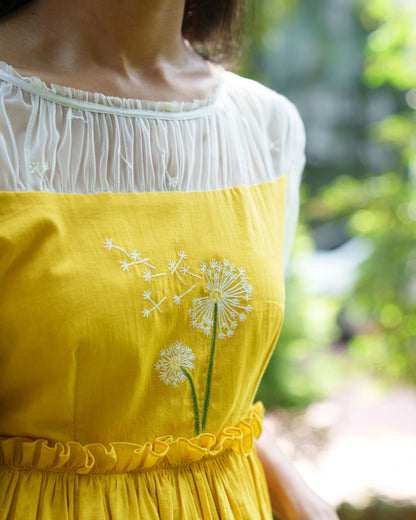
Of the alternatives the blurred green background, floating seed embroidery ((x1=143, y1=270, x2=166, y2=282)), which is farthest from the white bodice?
the blurred green background

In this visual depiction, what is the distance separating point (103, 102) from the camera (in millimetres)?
747

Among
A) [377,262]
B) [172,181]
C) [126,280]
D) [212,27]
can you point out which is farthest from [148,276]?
[377,262]

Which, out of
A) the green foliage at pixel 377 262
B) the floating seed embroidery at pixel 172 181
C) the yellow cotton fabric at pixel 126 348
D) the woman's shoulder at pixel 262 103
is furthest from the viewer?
the green foliage at pixel 377 262

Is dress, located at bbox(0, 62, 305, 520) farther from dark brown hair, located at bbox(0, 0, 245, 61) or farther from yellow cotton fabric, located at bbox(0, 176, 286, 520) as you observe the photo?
dark brown hair, located at bbox(0, 0, 245, 61)

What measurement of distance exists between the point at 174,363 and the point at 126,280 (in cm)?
12

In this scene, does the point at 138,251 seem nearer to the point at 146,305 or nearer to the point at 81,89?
the point at 146,305

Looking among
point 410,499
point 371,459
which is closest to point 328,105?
point 371,459

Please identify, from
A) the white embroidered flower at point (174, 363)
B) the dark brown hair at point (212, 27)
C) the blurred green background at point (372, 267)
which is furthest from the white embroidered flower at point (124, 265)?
the blurred green background at point (372, 267)

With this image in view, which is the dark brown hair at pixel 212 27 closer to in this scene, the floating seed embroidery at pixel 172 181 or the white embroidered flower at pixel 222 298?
the floating seed embroidery at pixel 172 181

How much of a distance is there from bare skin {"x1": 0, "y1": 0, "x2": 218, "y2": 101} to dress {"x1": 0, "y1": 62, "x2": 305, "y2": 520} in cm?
3

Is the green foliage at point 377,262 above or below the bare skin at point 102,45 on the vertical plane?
below

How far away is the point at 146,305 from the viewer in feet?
2.21

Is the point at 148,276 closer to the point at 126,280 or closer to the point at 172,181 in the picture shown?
the point at 126,280

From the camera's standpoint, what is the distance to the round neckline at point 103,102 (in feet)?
2.30
